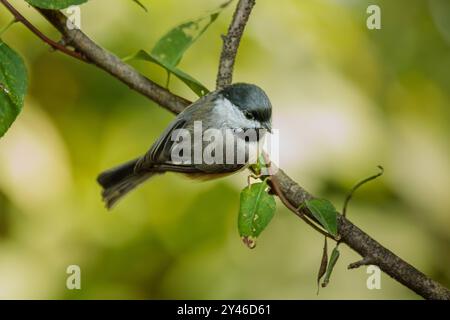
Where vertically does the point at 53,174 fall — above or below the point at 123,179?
above

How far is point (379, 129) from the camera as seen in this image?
2.71 meters

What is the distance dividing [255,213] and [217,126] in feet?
2.05

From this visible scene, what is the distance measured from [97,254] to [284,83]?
3.21 ft

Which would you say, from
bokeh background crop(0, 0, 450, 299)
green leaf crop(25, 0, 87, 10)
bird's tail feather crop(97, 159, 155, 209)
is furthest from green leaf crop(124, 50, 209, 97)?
bokeh background crop(0, 0, 450, 299)

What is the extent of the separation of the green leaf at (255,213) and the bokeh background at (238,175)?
1.12 metres

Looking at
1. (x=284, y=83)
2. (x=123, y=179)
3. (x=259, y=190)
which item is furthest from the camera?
(x=284, y=83)

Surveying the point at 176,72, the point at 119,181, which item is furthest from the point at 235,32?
the point at 119,181

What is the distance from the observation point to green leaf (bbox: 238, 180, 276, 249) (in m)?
1.39

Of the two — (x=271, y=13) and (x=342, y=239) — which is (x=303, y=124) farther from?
(x=342, y=239)

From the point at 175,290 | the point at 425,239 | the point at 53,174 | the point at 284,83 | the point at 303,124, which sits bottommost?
the point at 175,290

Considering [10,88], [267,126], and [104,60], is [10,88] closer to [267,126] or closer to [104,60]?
[104,60]

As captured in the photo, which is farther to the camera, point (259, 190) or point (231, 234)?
point (231, 234)

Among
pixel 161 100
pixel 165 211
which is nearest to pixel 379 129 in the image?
pixel 165 211

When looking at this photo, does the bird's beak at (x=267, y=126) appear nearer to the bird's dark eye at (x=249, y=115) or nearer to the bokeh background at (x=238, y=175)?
the bird's dark eye at (x=249, y=115)
